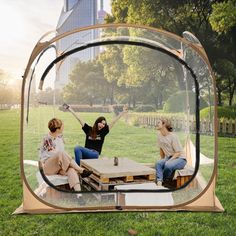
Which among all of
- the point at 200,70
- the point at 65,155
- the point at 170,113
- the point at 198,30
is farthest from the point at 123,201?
the point at 198,30

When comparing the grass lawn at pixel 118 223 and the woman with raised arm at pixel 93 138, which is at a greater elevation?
the woman with raised arm at pixel 93 138

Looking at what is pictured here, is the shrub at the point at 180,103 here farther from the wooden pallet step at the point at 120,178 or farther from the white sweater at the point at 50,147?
the white sweater at the point at 50,147

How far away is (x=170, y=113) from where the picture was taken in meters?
4.51

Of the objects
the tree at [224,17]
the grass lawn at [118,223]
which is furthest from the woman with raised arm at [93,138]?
the tree at [224,17]

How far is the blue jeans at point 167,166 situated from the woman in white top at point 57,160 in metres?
0.67

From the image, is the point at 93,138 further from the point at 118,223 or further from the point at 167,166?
the point at 118,223

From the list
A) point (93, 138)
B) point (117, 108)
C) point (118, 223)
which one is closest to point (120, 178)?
point (118, 223)

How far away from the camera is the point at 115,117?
465 centimetres

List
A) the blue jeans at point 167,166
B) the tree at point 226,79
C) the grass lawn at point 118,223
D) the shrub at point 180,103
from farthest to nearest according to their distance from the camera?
the tree at point 226,79, the shrub at point 180,103, the blue jeans at point 167,166, the grass lawn at point 118,223

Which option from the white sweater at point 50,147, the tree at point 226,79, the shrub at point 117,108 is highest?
the tree at point 226,79

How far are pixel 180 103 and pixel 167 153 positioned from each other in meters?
0.61

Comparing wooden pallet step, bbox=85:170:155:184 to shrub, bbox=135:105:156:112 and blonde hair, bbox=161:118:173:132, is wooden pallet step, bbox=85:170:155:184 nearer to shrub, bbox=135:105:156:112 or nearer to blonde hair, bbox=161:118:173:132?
blonde hair, bbox=161:118:173:132

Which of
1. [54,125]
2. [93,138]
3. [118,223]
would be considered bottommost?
[118,223]

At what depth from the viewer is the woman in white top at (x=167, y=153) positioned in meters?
4.18
